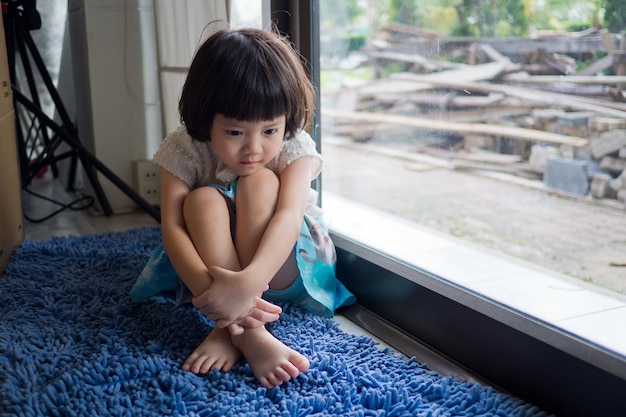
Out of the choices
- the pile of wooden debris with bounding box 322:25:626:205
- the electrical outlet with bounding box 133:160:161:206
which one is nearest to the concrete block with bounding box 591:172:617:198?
the pile of wooden debris with bounding box 322:25:626:205

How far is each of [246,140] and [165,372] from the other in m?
0.37

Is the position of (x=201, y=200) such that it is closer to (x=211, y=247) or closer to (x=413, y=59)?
(x=211, y=247)

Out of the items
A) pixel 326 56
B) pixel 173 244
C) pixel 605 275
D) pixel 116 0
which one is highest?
pixel 116 0

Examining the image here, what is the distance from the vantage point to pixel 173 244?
102 cm

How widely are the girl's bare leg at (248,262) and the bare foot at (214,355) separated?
0.6 inches

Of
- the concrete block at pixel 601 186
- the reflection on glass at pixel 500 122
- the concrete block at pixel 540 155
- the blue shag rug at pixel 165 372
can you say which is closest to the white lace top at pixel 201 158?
the blue shag rug at pixel 165 372

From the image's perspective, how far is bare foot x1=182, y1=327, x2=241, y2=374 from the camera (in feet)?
3.02

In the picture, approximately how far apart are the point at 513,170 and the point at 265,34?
1.30 metres

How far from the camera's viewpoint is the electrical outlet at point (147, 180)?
2.03 m

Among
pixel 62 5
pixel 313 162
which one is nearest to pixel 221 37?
pixel 313 162

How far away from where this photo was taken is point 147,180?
2.03 m

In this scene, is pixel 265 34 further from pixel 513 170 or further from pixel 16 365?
pixel 513 170

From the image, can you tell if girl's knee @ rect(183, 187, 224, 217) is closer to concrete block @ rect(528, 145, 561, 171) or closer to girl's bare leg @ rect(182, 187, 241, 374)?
girl's bare leg @ rect(182, 187, 241, 374)

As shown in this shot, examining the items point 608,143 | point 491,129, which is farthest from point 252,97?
point 491,129
